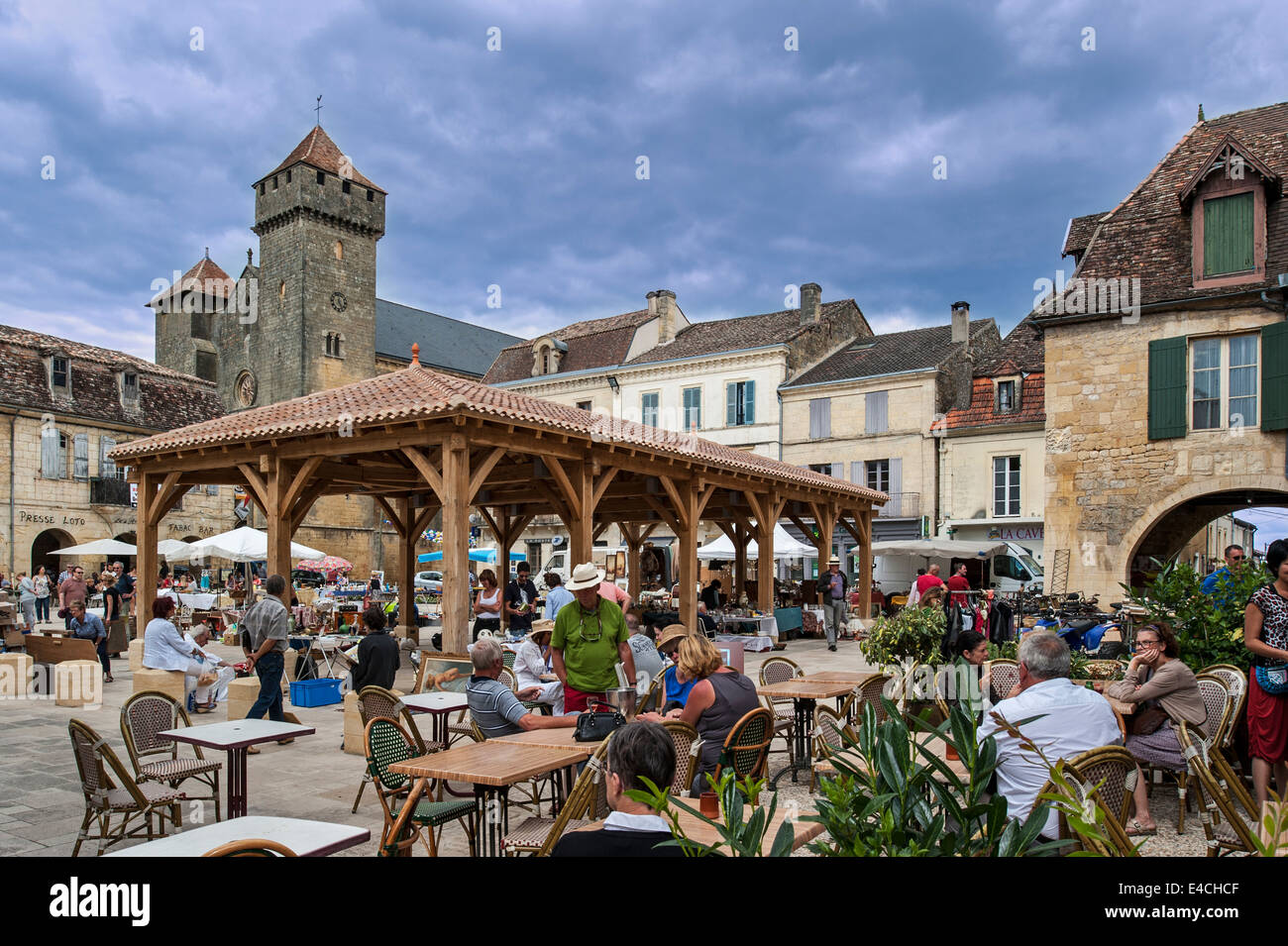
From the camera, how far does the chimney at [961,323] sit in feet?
93.7

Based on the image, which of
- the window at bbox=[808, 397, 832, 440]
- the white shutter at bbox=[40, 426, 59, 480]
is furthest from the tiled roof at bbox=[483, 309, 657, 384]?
the white shutter at bbox=[40, 426, 59, 480]

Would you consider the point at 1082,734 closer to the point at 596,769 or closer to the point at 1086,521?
the point at 596,769

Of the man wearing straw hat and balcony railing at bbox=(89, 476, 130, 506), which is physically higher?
balcony railing at bbox=(89, 476, 130, 506)

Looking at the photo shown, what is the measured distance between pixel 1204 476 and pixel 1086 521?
1.72m

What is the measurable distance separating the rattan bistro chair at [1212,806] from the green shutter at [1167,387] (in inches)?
400

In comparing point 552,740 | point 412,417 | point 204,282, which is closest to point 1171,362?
point 412,417

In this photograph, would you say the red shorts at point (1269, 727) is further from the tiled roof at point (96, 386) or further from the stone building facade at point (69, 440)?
the tiled roof at point (96, 386)

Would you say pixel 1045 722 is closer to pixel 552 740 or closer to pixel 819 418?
pixel 552 740

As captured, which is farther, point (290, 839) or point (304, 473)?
point (304, 473)

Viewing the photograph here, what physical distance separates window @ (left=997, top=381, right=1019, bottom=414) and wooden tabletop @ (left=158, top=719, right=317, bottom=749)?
23.5m

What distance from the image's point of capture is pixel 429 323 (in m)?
47.8

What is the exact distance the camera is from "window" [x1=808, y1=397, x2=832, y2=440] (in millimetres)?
29172

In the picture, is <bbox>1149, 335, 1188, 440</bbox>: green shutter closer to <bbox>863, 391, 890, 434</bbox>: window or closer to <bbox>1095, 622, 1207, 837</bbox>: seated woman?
<bbox>1095, 622, 1207, 837</bbox>: seated woman
